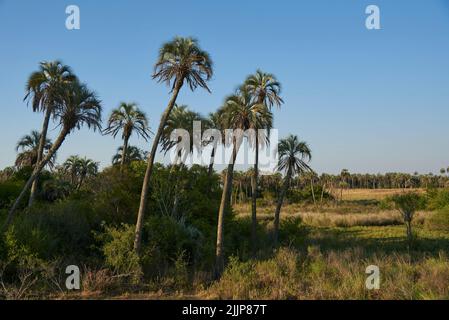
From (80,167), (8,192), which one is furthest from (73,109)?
(80,167)

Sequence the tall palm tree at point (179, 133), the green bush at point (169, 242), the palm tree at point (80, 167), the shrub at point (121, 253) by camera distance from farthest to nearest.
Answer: the palm tree at point (80, 167) < the tall palm tree at point (179, 133) < the green bush at point (169, 242) < the shrub at point (121, 253)

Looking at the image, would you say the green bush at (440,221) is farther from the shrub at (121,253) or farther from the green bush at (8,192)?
the green bush at (8,192)

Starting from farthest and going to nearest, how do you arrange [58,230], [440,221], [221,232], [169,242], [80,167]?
[80,167], [440,221], [169,242], [221,232], [58,230]

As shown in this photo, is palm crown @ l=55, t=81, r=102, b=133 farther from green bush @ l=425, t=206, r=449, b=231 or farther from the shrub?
green bush @ l=425, t=206, r=449, b=231

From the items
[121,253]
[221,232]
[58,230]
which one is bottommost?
[121,253]

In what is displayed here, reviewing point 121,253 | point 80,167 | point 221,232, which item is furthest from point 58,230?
point 80,167

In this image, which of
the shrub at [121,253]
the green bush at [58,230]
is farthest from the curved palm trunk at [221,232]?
the green bush at [58,230]

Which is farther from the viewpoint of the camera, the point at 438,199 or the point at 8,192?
the point at 438,199

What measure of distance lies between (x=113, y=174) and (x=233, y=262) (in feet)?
34.7

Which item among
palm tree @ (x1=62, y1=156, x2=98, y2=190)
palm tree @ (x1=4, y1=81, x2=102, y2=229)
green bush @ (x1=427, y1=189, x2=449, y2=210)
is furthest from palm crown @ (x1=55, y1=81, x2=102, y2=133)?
green bush @ (x1=427, y1=189, x2=449, y2=210)

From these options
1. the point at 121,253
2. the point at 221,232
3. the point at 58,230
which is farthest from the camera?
the point at 221,232

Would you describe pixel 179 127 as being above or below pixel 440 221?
above

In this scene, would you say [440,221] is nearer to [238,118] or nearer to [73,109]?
[238,118]

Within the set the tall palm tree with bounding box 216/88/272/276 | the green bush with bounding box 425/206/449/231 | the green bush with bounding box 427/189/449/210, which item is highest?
the tall palm tree with bounding box 216/88/272/276
